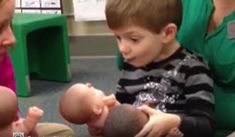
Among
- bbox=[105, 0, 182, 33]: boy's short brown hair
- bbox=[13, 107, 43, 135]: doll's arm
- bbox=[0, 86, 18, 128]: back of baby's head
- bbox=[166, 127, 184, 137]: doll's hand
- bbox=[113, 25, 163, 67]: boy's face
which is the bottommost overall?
bbox=[166, 127, 184, 137]: doll's hand

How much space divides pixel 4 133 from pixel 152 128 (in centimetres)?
24

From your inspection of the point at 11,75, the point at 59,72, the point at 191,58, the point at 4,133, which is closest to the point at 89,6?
the point at 59,72

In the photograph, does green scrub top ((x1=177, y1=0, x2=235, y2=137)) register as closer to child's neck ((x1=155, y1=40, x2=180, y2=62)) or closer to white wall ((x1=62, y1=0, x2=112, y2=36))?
child's neck ((x1=155, y1=40, x2=180, y2=62))

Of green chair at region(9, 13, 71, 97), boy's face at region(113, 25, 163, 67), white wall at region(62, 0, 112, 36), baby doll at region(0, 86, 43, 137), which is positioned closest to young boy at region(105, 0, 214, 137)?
boy's face at region(113, 25, 163, 67)

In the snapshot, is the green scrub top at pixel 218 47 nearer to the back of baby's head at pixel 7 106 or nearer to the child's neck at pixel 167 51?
the child's neck at pixel 167 51

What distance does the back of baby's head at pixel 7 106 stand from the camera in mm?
750

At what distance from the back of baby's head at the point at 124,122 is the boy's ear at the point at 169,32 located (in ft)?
0.64

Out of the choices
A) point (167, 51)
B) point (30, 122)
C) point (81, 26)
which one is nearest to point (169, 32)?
point (167, 51)

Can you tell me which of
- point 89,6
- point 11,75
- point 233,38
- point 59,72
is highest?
point 233,38

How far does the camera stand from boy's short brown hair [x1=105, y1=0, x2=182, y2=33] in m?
0.93

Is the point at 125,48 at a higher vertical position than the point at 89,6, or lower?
higher

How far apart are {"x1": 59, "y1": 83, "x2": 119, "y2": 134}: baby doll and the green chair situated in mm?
1169

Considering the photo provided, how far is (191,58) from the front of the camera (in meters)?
0.95

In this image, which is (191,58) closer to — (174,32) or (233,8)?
(174,32)
